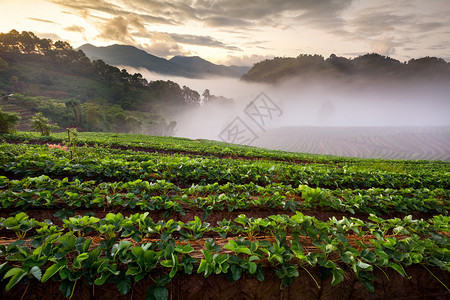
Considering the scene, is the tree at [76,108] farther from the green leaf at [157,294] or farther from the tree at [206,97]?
the tree at [206,97]

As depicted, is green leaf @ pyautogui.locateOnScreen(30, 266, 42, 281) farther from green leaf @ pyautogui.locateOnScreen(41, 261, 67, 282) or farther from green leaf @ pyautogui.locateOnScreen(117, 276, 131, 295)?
green leaf @ pyautogui.locateOnScreen(117, 276, 131, 295)

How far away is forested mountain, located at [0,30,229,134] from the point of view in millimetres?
65188

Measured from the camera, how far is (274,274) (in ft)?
7.25

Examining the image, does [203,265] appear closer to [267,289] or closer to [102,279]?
[267,289]

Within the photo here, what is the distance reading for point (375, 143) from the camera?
54.3 meters

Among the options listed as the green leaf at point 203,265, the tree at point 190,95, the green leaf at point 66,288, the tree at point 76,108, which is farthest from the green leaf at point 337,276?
the tree at point 190,95

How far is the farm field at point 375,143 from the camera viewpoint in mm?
46062

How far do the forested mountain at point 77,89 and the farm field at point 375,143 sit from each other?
56304 millimetres

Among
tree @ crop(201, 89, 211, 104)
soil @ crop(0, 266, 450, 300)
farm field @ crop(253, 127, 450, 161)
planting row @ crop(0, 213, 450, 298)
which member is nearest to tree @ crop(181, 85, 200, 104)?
tree @ crop(201, 89, 211, 104)

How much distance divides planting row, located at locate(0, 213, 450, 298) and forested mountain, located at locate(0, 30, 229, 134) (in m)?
69.5

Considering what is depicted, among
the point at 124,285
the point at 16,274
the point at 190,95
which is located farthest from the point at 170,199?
the point at 190,95

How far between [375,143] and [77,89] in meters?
132

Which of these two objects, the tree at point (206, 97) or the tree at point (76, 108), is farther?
the tree at point (206, 97)

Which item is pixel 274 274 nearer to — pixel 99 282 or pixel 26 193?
pixel 99 282
